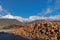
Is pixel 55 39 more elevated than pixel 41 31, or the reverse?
pixel 41 31

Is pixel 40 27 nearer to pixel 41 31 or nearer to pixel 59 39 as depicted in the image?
pixel 41 31

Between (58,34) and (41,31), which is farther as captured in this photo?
(41,31)

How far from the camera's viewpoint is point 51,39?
66.7 ft

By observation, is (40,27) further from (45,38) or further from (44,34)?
(45,38)

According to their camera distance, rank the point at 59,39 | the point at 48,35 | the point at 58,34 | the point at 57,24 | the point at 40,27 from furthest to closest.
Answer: the point at 40,27 < the point at 57,24 < the point at 48,35 < the point at 58,34 < the point at 59,39

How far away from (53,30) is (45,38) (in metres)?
→ 1.58

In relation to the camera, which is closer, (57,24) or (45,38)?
(45,38)

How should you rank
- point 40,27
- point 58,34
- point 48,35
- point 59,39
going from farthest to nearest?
point 40,27 → point 48,35 → point 58,34 → point 59,39

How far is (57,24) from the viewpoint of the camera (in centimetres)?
2388

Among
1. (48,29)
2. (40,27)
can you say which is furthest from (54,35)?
(40,27)

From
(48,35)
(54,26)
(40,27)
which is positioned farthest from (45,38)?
(40,27)

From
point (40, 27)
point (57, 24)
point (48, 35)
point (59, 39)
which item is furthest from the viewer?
point (40, 27)

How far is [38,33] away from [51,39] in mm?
4068

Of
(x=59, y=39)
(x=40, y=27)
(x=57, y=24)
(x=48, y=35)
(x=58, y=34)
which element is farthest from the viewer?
(x=40, y=27)
